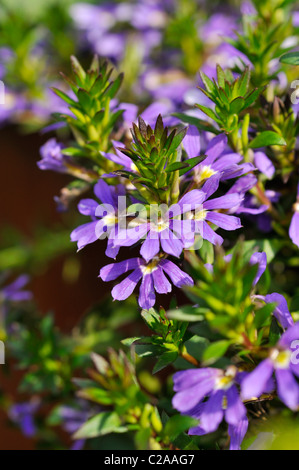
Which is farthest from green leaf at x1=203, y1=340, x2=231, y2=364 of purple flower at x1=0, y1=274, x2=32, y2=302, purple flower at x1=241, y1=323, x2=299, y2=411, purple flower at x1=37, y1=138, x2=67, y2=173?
purple flower at x1=0, y1=274, x2=32, y2=302

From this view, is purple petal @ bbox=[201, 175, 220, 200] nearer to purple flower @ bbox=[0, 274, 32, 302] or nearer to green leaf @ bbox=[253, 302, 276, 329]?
green leaf @ bbox=[253, 302, 276, 329]

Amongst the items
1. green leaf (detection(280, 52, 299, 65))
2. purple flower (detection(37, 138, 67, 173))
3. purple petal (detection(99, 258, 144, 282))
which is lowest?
purple petal (detection(99, 258, 144, 282))

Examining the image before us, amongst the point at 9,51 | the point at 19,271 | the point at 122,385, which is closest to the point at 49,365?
the point at 122,385

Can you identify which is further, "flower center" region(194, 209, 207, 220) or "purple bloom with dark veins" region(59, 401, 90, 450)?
"purple bloom with dark veins" region(59, 401, 90, 450)

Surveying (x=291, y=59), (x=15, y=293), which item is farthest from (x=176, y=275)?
(x=15, y=293)

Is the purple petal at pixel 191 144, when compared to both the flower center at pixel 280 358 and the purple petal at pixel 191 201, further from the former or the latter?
the flower center at pixel 280 358

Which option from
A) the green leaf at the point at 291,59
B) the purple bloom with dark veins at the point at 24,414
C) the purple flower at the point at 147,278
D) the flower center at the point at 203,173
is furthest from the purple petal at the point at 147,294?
the purple bloom with dark veins at the point at 24,414
